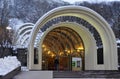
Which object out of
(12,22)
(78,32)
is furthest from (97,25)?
(12,22)

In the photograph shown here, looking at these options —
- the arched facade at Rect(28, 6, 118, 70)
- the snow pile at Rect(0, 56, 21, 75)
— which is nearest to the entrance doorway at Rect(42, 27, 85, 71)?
the arched facade at Rect(28, 6, 118, 70)

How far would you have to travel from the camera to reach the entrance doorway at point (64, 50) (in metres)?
32.0

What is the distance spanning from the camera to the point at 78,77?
1460cm

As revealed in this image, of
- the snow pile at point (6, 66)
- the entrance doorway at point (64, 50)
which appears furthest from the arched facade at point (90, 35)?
the snow pile at point (6, 66)

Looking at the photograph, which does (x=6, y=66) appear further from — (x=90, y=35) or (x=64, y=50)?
(x=64, y=50)

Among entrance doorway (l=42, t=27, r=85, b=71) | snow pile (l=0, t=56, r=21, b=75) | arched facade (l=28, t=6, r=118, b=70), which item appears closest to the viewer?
snow pile (l=0, t=56, r=21, b=75)

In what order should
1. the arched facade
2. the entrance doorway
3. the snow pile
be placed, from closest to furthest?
the snow pile, the arched facade, the entrance doorway

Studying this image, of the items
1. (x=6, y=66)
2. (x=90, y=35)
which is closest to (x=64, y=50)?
(x=90, y=35)

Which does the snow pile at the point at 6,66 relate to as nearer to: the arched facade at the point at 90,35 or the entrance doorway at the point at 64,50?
the arched facade at the point at 90,35

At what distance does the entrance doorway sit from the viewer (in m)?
32.0

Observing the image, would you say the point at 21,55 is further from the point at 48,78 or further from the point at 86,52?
the point at 48,78

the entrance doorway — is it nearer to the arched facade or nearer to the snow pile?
the arched facade

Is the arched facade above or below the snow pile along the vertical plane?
above

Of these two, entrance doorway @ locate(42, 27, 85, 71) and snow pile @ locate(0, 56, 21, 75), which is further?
entrance doorway @ locate(42, 27, 85, 71)
